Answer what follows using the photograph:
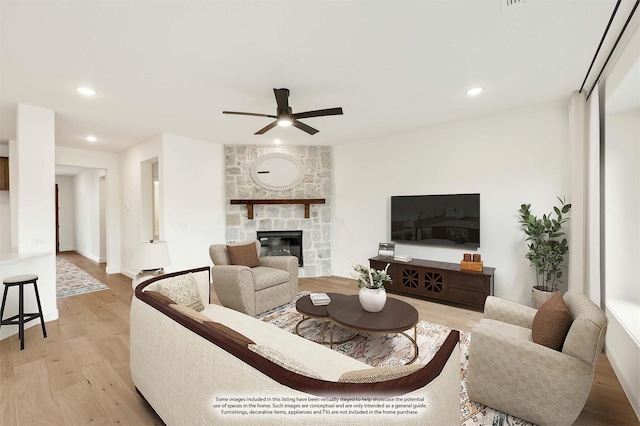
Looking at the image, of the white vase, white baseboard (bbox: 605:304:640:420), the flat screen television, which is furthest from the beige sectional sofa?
the flat screen television

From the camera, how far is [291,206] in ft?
18.2

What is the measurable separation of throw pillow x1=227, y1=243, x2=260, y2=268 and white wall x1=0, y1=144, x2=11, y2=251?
14.7 ft

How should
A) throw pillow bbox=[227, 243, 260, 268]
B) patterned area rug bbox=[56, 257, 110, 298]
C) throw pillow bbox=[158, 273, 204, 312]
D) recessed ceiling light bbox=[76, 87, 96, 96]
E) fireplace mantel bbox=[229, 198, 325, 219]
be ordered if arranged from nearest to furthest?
throw pillow bbox=[158, 273, 204, 312], recessed ceiling light bbox=[76, 87, 96, 96], throw pillow bbox=[227, 243, 260, 268], patterned area rug bbox=[56, 257, 110, 298], fireplace mantel bbox=[229, 198, 325, 219]

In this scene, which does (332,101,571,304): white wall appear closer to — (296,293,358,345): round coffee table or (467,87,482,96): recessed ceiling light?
(467,87,482,96): recessed ceiling light

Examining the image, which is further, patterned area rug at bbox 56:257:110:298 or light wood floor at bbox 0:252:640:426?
patterned area rug at bbox 56:257:110:298

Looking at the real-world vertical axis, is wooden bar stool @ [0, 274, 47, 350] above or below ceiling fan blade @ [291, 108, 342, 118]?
below

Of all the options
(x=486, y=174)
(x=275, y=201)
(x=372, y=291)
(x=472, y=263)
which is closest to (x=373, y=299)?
(x=372, y=291)

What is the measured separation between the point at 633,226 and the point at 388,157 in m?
A: 3.03

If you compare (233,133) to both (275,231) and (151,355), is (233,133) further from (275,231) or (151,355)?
(151,355)

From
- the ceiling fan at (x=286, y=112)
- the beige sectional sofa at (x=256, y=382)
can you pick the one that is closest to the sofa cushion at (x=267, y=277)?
the beige sectional sofa at (x=256, y=382)

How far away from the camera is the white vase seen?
2605 millimetres

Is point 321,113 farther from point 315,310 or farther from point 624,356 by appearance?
point 624,356

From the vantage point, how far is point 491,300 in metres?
2.41

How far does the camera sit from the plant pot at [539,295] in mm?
3182
